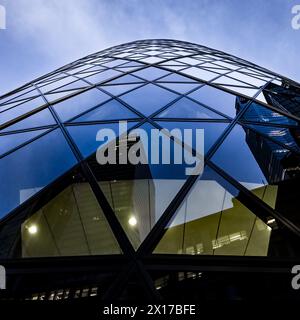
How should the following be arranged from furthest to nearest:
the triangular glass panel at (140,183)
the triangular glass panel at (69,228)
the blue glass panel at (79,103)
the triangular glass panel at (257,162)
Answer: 1. the blue glass panel at (79,103)
2. the triangular glass panel at (257,162)
3. the triangular glass panel at (140,183)
4. the triangular glass panel at (69,228)

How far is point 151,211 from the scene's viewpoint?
536cm

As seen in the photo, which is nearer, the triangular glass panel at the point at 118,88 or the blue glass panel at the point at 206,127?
the blue glass panel at the point at 206,127

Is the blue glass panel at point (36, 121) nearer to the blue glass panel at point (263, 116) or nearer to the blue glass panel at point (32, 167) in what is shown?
the blue glass panel at point (32, 167)

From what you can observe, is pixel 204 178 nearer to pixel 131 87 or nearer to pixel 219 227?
pixel 219 227

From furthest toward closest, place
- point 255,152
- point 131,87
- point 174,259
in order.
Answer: point 131,87
point 255,152
point 174,259

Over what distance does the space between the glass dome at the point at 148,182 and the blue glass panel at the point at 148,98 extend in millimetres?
31

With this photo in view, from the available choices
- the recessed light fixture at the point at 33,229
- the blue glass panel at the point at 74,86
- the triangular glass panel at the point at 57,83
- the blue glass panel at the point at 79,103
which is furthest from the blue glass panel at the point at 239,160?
the triangular glass panel at the point at 57,83

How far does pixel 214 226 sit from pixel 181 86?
22.0ft

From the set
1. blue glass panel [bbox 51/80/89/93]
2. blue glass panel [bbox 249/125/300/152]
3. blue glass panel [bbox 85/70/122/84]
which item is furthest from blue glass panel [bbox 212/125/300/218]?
blue glass panel [bbox 51/80/89/93]

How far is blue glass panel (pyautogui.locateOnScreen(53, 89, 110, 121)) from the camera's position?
30.7 ft

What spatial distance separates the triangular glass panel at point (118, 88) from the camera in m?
10.7

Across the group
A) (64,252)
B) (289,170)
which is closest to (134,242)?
(64,252)

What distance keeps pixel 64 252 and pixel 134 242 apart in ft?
3.41
